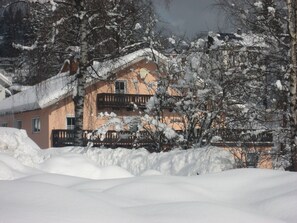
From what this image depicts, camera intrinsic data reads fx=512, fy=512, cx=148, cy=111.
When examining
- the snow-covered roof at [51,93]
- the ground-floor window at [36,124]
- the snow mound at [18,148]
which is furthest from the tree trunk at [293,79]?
the ground-floor window at [36,124]

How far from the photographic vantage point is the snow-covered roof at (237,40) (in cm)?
1273

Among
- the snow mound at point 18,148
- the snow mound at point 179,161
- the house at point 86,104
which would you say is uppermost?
the house at point 86,104

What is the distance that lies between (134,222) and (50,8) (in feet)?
51.6

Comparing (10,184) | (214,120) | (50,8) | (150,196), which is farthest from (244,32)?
(10,184)

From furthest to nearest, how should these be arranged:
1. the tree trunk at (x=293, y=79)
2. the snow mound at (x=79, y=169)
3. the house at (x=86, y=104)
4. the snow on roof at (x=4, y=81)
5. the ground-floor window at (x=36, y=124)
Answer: the snow on roof at (x=4, y=81) < the ground-floor window at (x=36, y=124) < the house at (x=86, y=104) < the tree trunk at (x=293, y=79) < the snow mound at (x=79, y=169)

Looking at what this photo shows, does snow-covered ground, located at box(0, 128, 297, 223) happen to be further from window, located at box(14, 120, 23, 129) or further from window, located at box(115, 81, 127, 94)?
window, located at box(14, 120, 23, 129)

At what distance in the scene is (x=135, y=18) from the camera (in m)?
19.2

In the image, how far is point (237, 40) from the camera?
1405 cm

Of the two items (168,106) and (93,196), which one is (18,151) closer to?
(93,196)

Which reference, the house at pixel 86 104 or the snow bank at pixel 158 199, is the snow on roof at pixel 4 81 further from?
the snow bank at pixel 158 199

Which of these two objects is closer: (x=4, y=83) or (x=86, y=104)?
(x=86, y=104)

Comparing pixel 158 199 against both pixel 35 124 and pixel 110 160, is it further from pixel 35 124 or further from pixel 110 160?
pixel 35 124

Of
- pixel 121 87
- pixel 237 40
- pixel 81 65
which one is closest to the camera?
pixel 237 40

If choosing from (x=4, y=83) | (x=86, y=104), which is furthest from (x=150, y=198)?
(x=4, y=83)
